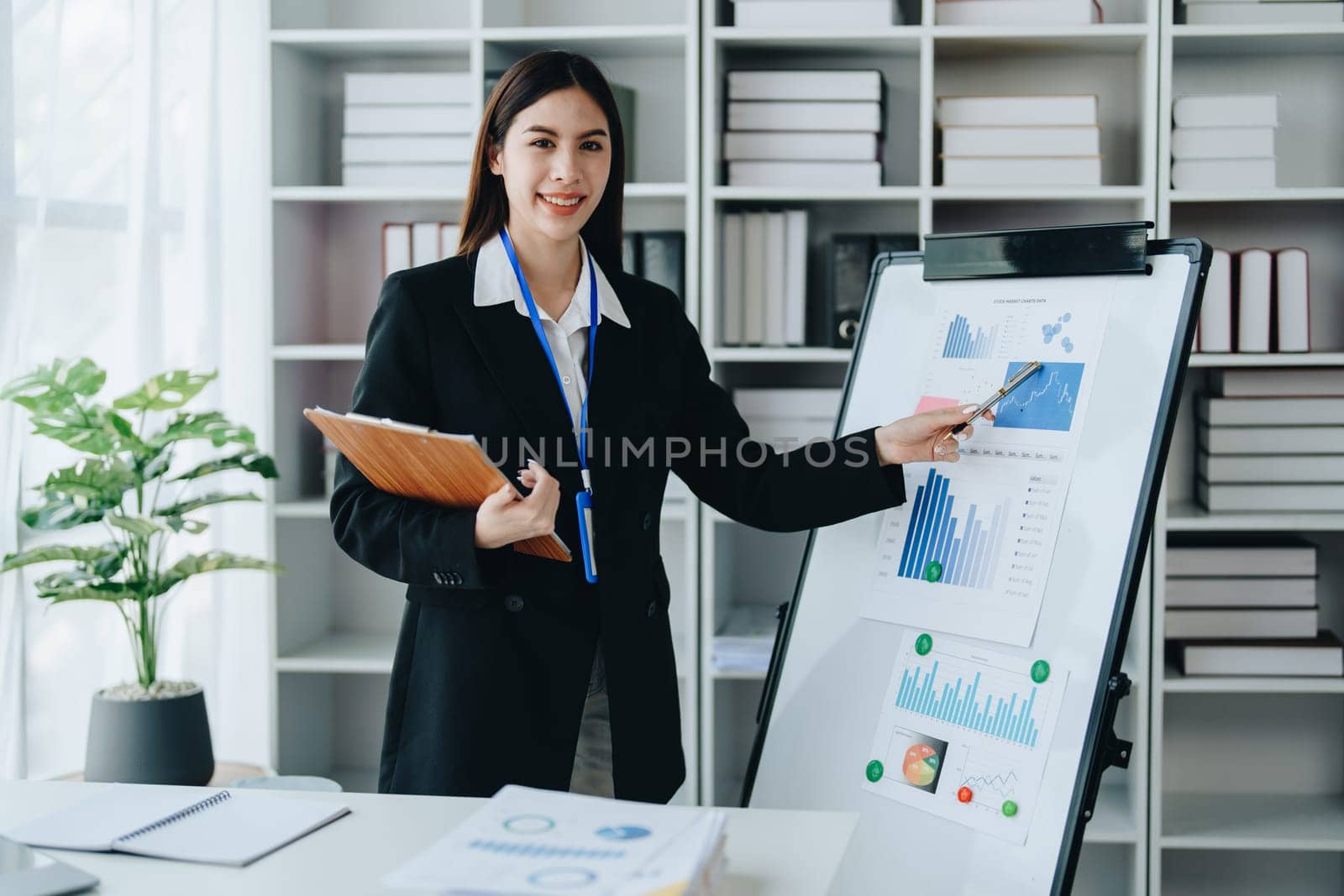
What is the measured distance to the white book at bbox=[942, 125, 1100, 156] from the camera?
2.51m

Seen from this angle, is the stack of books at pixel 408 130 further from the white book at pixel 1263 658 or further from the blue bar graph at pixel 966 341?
the white book at pixel 1263 658

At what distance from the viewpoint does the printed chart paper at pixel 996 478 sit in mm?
1577

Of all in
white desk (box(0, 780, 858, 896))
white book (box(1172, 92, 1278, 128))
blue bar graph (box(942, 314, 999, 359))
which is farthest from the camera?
white book (box(1172, 92, 1278, 128))

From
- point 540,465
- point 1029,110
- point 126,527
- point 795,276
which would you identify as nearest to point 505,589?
point 540,465

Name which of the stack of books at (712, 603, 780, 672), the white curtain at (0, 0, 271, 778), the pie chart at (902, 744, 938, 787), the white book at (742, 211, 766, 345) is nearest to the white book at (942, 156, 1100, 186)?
the white book at (742, 211, 766, 345)

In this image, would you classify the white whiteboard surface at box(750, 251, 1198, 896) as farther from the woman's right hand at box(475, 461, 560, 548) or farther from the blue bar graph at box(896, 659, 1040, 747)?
the woman's right hand at box(475, 461, 560, 548)

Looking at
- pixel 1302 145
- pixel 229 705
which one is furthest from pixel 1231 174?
pixel 229 705

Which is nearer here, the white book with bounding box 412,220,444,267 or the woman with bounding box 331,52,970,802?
the woman with bounding box 331,52,970,802

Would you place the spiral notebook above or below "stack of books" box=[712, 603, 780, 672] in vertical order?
above

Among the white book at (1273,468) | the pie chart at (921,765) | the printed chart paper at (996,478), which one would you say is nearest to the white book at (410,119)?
the printed chart paper at (996,478)

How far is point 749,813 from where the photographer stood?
4.15 ft

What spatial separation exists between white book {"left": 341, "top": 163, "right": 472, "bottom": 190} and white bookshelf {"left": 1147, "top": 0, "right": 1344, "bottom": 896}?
153cm

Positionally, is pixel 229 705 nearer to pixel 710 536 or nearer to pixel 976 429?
pixel 710 536

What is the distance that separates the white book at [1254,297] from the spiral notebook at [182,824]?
2.12 m
